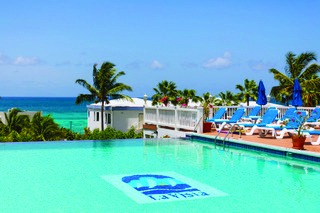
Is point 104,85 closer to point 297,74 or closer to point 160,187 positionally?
point 297,74

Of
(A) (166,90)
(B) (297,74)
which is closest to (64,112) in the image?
(A) (166,90)

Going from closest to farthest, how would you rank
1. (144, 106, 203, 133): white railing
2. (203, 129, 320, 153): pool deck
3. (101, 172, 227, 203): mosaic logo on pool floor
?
(101, 172, 227, 203): mosaic logo on pool floor, (203, 129, 320, 153): pool deck, (144, 106, 203, 133): white railing

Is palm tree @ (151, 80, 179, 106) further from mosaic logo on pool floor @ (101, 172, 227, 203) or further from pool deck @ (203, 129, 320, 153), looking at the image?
mosaic logo on pool floor @ (101, 172, 227, 203)

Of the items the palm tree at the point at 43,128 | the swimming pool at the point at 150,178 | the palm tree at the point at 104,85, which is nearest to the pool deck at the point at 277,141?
the swimming pool at the point at 150,178

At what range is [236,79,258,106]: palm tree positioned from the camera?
144ft

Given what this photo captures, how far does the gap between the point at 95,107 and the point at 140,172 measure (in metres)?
27.5

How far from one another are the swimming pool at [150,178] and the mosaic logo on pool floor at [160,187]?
17mm

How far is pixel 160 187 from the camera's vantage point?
25.1ft

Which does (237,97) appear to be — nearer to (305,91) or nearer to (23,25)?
(305,91)

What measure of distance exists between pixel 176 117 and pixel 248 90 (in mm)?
28420

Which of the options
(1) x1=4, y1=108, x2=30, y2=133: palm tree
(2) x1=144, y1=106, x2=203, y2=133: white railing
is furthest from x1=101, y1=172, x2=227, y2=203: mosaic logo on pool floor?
(1) x1=4, y1=108, x2=30, y2=133: palm tree

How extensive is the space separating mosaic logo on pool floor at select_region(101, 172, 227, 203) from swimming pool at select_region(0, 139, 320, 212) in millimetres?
17

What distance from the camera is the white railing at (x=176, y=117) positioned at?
15557mm

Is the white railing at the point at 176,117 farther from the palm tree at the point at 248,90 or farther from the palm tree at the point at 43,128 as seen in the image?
the palm tree at the point at 248,90
